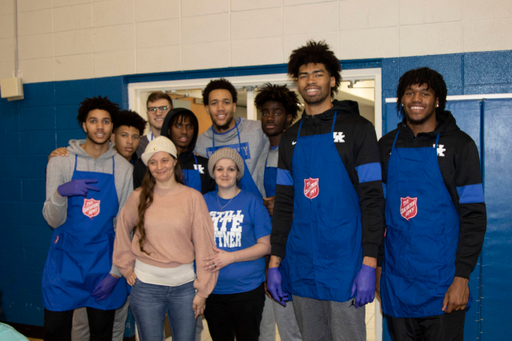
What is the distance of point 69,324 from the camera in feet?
7.51

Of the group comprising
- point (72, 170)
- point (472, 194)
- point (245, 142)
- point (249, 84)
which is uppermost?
point (249, 84)

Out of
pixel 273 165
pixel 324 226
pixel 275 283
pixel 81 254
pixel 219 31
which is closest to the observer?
pixel 324 226

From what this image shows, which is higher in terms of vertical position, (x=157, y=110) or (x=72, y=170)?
(x=157, y=110)

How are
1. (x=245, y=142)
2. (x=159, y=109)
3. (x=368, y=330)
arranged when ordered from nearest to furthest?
(x=245, y=142) → (x=159, y=109) → (x=368, y=330)

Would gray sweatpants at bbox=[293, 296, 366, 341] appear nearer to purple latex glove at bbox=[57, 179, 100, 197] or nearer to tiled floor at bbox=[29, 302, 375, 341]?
purple latex glove at bbox=[57, 179, 100, 197]

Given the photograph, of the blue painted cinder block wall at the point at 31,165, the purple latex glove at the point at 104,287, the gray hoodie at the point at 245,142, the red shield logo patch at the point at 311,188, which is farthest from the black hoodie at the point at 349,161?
the blue painted cinder block wall at the point at 31,165

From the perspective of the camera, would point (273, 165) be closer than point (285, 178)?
No

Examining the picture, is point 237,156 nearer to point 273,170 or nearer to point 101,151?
point 273,170

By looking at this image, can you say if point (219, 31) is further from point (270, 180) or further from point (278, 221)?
point (278, 221)

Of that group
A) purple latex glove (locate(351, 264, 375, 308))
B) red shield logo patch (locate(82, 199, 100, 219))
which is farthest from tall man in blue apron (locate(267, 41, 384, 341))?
red shield logo patch (locate(82, 199, 100, 219))

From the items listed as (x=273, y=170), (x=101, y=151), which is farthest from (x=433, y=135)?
(x=101, y=151)

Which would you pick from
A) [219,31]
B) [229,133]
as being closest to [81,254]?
[229,133]

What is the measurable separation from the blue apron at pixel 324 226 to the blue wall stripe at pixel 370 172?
Result: 0.24 feet

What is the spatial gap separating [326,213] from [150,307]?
1013 millimetres
